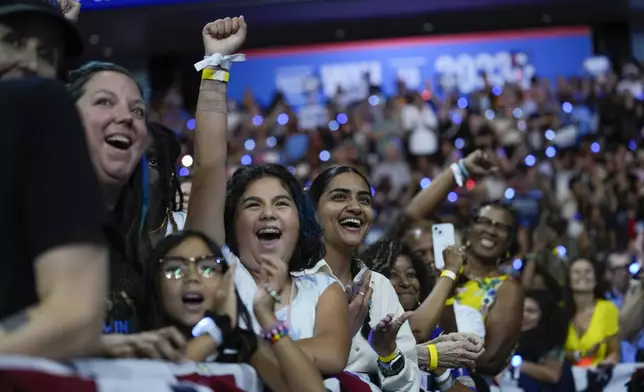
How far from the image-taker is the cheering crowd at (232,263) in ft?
6.07

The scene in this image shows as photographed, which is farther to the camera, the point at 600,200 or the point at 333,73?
the point at 333,73

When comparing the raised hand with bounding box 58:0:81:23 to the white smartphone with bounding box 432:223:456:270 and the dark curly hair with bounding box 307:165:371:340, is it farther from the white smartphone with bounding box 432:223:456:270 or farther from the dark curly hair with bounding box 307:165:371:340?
the white smartphone with bounding box 432:223:456:270

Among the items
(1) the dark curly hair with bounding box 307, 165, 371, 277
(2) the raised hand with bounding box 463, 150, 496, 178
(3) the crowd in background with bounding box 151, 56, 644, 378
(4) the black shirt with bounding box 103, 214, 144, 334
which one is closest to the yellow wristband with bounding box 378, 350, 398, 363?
(1) the dark curly hair with bounding box 307, 165, 371, 277


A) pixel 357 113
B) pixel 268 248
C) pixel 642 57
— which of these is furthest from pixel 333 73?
pixel 268 248

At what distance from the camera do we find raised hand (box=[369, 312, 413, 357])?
12.3 feet

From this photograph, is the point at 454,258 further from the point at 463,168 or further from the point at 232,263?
the point at 232,263

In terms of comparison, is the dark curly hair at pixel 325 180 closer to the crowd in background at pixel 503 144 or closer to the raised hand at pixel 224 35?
the raised hand at pixel 224 35

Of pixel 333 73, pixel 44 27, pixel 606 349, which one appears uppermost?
pixel 333 73

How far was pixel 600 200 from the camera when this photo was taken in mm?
12336

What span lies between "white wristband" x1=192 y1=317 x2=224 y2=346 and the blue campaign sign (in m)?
13.0

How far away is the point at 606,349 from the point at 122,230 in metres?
5.20

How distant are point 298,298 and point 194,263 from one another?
56 centimetres

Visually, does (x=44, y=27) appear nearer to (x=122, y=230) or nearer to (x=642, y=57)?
(x=122, y=230)

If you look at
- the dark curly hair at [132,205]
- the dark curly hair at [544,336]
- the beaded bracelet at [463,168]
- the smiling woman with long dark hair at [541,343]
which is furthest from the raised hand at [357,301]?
the dark curly hair at [544,336]
